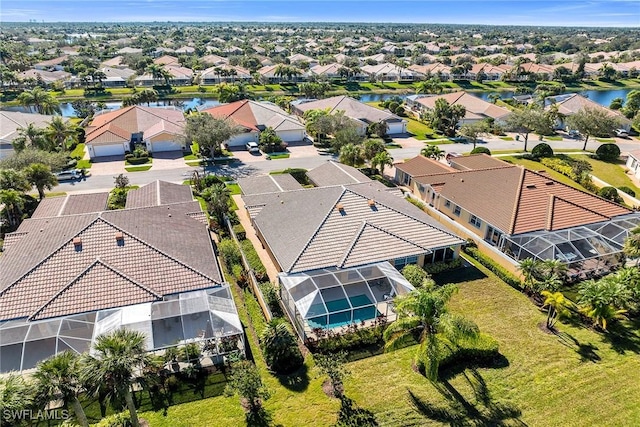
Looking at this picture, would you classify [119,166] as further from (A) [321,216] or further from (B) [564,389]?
(B) [564,389]

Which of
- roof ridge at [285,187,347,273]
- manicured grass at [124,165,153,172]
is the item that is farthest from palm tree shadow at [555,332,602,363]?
manicured grass at [124,165,153,172]

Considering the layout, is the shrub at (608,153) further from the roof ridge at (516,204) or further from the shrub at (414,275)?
the shrub at (414,275)

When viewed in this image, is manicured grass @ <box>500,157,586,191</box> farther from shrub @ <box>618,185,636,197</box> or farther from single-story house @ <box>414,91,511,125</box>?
single-story house @ <box>414,91,511,125</box>

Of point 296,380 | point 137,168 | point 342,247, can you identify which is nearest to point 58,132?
point 137,168

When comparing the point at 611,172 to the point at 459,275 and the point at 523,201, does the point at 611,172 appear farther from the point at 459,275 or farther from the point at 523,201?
the point at 459,275

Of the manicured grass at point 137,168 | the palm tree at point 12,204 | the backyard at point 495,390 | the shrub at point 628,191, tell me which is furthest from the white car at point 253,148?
the shrub at point 628,191

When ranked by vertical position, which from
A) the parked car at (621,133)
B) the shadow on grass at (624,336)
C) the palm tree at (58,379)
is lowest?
the shadow on grass at (624,336)
